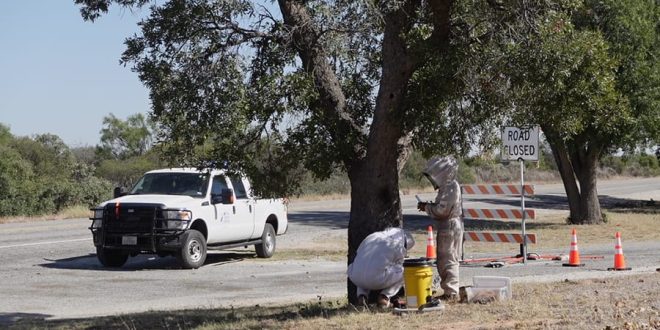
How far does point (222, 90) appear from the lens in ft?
37.2

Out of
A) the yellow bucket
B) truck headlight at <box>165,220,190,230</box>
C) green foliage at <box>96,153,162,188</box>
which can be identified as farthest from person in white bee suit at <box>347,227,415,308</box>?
green foliage at <box>96,153,162,188</box>

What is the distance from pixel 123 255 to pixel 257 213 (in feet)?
10.4

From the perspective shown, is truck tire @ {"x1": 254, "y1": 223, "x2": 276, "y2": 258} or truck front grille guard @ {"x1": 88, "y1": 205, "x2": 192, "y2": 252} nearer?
truck front grille guard @ {"x1": 88, "y1": 205, "x2": 192, "y2": 252}

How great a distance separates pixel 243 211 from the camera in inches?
798

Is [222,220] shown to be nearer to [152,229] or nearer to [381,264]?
[152,229]

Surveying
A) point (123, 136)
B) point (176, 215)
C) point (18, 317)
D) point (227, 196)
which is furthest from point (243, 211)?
point (123, 136)

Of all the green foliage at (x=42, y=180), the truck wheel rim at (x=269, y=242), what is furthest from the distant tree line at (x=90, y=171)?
the truck wheel rim at (x=269, y=242)

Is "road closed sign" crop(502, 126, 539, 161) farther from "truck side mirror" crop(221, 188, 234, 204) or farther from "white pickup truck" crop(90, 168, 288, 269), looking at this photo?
"truck side mirror" crop(221, 188, 234, 204)

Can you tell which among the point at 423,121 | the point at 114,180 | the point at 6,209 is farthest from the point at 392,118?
the point at 114,180

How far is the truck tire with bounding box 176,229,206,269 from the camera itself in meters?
18.4

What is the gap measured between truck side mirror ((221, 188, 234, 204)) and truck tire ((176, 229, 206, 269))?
1061mm

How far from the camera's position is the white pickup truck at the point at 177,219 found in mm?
18297

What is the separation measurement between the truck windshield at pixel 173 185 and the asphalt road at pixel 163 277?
1.54 m

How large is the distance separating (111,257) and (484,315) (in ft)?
34.9
